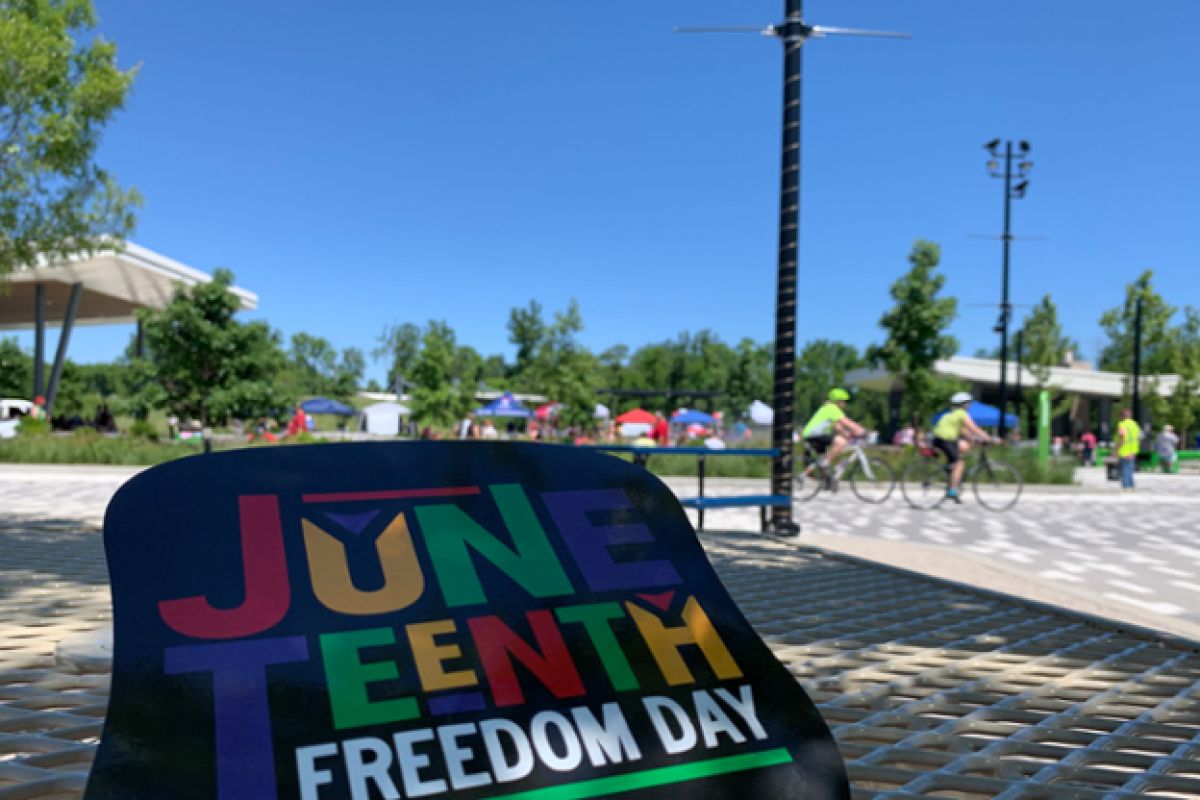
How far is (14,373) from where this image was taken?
66.6 m

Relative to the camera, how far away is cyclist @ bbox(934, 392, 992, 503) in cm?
1388

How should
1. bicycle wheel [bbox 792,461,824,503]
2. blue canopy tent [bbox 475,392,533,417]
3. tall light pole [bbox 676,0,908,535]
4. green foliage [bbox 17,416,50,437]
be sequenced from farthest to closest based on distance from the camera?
blue canopy tent [bbox 475,392,533,417], green foliage [bbox 17,416,50,437], bicycle wheel [bbox 792,461,824,503], tall light pole [bbox 676,0,908,535]

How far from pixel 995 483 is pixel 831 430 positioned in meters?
3.30

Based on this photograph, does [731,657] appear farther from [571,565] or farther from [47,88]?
[47,88]

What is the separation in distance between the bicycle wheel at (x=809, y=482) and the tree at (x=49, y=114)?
39.9 ft

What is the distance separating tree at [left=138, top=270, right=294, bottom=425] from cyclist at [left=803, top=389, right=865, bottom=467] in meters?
20.6

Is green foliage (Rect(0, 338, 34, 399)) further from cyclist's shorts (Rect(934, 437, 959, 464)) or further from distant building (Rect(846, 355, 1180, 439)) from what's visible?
cyclist's shorts (Rect(934, 437, 959, 464))

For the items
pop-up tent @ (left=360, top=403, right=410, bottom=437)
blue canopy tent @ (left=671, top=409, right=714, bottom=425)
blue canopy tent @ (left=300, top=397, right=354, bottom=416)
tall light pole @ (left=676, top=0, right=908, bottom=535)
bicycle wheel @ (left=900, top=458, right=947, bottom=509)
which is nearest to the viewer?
tall light pole @ (left=676, top=0, right=908, bottom=535)

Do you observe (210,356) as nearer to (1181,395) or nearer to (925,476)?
(925,476)

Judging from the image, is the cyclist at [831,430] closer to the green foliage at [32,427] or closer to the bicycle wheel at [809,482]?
the bicycle wheel at [809,482]

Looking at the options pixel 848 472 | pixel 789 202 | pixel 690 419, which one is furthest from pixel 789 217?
pixel 690 419

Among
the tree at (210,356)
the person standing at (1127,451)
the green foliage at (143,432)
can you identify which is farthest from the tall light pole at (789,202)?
the tree at (210,356)

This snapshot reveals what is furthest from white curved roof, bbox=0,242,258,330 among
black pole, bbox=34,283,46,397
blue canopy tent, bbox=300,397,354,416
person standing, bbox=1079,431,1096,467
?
person standing, bbox=1079,431,1096,467

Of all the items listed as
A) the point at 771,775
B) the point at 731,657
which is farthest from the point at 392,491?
the point at 771,775
